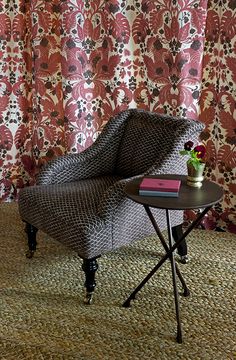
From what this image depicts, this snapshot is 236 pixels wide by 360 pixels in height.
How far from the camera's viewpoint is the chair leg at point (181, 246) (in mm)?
3084

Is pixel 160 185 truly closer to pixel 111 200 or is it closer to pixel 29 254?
pixel 111 200

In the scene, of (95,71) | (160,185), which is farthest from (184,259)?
(95,71)

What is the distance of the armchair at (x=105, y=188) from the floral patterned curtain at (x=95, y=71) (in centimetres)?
53

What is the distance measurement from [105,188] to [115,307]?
0.77 m

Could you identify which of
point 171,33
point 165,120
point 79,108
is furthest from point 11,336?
point 171,33

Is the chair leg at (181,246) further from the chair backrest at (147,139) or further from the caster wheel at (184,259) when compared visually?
the chair backrest at (147,139)

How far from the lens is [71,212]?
2.70 meters

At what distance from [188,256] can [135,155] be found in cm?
79

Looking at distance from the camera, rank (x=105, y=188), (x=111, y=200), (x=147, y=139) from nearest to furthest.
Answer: (x=111, y=200) → (x=105, y=188) → (x=147, y=139)

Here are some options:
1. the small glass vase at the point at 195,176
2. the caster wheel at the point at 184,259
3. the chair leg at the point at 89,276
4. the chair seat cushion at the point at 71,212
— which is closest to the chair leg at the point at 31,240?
the chair seat cushion at the point at 71,212

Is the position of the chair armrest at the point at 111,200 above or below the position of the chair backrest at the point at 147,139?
below

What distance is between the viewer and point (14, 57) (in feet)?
13.8

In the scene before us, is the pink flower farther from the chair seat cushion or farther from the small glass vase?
the chair seat cushion

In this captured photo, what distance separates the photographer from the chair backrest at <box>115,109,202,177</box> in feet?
9.63
